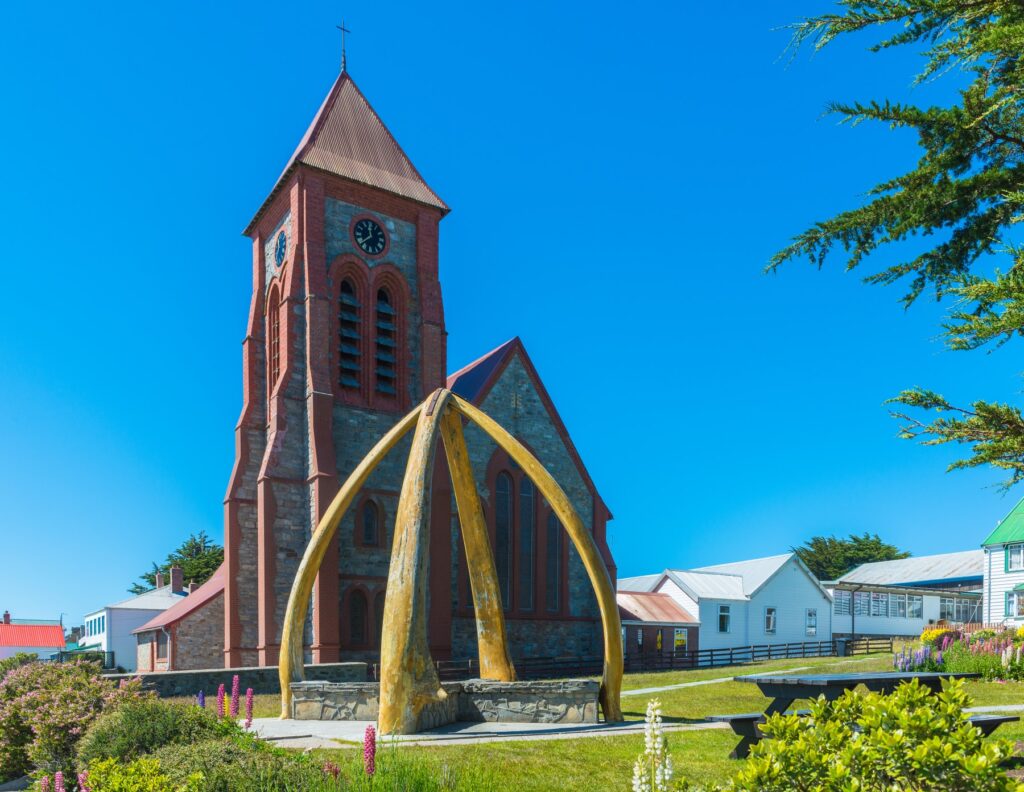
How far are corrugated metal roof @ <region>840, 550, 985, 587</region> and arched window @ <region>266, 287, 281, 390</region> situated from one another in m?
49.5

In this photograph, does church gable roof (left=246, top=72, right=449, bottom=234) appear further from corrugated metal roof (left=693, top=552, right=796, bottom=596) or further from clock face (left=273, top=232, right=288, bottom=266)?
corrugated metal roof (left=693, top=552, right=796, bottom=596)

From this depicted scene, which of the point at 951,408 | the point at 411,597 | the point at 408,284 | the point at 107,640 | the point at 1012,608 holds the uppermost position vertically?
the point at 408,284

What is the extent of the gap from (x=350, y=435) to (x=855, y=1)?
974 inches

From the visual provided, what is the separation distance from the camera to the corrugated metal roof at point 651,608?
42.8 meters

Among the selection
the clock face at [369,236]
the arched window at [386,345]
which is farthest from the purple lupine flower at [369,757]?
the clock face at [369,236]

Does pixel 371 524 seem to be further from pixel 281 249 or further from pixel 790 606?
pixel 790 606

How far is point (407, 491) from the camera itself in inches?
632

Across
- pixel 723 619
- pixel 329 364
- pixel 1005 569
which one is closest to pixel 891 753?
pixel 329 364

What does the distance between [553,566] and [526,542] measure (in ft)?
5.86

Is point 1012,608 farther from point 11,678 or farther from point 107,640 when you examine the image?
point 107,640

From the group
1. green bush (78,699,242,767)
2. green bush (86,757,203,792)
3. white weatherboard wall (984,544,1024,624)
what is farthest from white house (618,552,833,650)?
green bush (86,757,203,792)

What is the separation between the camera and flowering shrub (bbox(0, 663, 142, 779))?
11.4m

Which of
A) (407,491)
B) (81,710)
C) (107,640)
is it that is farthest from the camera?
(107,640)

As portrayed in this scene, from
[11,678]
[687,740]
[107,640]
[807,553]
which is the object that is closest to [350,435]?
[11,678]
